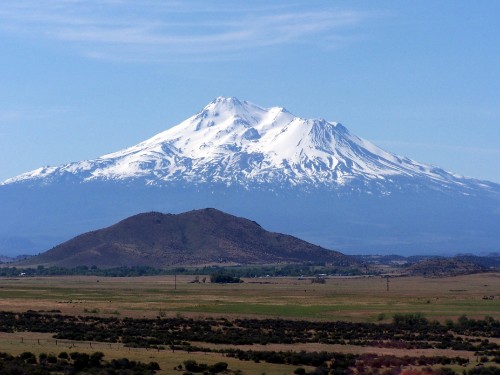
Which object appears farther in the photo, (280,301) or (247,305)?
(280,301)

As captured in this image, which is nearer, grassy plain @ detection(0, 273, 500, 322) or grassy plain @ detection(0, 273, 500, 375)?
grassy plain @ detection(0, 273, 500, 375)

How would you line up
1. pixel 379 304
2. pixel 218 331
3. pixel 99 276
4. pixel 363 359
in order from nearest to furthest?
pixel 363 359, pixel 218 331, pixel 379 304, pixel 99 276

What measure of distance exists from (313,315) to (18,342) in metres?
32.5

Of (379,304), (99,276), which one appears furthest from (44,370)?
(99,276)

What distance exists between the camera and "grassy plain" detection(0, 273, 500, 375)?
177ft

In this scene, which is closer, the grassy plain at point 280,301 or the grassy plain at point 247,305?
the grassy plain at point 247,305

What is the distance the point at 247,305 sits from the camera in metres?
97.3

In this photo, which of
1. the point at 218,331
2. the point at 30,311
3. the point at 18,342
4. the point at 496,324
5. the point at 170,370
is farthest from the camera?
the point at 30,311

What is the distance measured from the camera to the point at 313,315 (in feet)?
278

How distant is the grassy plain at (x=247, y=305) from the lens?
Answer: 5381cm

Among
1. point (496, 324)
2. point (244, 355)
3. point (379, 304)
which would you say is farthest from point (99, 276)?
point (244, 355)

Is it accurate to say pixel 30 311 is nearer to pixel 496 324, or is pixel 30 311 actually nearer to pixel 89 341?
pixel 89 341

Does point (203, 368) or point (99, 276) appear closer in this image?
point (203, 368)

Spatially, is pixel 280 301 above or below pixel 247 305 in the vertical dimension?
above
